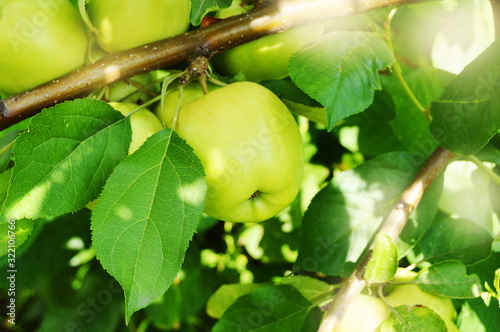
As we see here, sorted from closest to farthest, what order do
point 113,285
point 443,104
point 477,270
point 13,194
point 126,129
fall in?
point 13,194, point 126,129, point 443,104, point 477,270, point 113,285

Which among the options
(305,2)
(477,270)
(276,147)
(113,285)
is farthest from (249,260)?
(305,2)

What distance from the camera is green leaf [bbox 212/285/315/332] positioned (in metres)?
1.19

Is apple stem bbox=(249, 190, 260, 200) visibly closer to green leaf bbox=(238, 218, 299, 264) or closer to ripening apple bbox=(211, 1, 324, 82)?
ripening apple bbox=(211, 1, 324, 82)

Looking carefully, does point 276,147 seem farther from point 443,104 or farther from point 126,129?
point 443,104

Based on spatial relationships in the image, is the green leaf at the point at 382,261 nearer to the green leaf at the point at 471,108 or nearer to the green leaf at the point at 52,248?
the green leaf at the point at 471,108

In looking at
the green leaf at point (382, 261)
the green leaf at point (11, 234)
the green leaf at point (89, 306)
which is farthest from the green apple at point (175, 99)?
the green leaf at point (89, 306)

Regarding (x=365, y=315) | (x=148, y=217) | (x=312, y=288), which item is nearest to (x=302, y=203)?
(x=312, y=288)

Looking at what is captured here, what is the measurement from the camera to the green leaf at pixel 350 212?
116cm

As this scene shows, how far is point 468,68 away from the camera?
91 centimetres

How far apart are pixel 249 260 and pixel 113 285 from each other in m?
0.58

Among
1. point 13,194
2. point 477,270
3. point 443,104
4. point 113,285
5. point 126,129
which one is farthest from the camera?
point 113,285

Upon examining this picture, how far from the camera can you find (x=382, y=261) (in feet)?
2.93

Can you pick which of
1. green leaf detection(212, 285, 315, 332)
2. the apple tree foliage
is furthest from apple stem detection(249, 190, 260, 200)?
green leaf detection(212, 285, 315, 332)

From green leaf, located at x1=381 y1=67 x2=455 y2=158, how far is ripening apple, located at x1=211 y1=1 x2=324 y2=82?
55 centimetres
